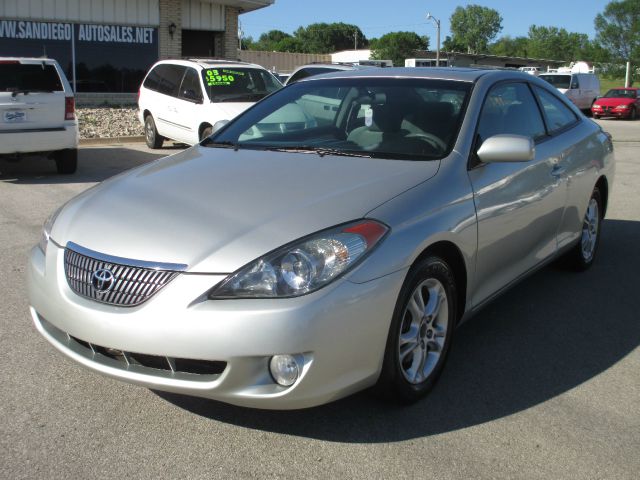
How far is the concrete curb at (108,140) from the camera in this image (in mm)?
14602

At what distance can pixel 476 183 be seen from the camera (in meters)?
3.92

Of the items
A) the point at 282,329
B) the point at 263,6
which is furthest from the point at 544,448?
the point at 263,6

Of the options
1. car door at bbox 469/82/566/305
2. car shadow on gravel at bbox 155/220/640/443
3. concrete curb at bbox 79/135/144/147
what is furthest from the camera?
concrete curb at bbox 79/135/144/147

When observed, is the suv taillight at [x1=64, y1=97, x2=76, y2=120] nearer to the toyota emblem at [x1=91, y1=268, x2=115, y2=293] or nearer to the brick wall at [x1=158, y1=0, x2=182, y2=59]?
the toyota emblem at [x1=91, y1=268, x2=115, y2=293]

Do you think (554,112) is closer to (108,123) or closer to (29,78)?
(29,78)

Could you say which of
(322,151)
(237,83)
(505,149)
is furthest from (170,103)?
(505,149)

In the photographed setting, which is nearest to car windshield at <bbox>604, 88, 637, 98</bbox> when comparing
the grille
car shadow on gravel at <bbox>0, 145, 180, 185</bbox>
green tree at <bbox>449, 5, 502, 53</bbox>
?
car shadow on gravel at <bbox>0, 145, 180, 185</bbox>

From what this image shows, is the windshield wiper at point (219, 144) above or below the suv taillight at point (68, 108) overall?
below

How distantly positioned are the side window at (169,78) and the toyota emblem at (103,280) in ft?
33.9

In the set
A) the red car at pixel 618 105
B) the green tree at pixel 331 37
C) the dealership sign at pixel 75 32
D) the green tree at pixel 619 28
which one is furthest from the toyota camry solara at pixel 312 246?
the green tree at pixel 331 37

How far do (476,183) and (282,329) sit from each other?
5.22 feet

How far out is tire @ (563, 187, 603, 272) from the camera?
5773 millimetres

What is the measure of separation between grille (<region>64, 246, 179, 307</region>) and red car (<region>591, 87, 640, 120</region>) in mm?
29700

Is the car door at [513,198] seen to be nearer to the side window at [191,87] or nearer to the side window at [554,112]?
the side window at [554,112]
